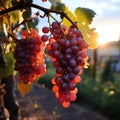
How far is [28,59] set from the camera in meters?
1.21

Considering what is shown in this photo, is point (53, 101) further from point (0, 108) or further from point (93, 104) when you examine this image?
point (0, 108)

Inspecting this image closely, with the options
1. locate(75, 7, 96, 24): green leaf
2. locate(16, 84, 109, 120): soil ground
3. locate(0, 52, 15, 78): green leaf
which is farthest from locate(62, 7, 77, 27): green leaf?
locate(16, 84, 109, 120): soil ground

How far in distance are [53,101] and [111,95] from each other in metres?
1.59

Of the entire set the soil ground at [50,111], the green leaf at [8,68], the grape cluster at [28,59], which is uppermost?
the grape cluster at [28,59]

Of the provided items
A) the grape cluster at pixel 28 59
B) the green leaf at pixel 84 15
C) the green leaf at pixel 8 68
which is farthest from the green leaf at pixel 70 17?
the green leaf at pixel 8 68

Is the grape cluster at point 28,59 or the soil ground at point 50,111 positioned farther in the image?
the soil ground at point 50,111

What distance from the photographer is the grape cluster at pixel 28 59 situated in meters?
1.21

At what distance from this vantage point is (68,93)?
1114 mm

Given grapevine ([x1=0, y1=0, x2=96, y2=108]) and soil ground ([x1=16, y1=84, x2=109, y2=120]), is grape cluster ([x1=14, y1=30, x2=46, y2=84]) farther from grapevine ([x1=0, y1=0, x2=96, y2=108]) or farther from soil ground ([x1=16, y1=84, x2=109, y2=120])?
soil ground ([x1=16, y1=84, x2=109, y2=120])

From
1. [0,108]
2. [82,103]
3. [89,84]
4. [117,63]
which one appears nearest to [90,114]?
[82,103]

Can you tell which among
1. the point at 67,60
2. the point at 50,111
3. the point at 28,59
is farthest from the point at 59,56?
the point at 50,111

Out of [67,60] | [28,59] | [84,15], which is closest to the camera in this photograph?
[67,60]

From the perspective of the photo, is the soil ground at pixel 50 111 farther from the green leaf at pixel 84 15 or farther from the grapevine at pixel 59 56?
the grapevine at pixel 59 56

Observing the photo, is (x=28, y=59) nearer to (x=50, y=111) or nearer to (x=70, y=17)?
(x=70, y=17)
